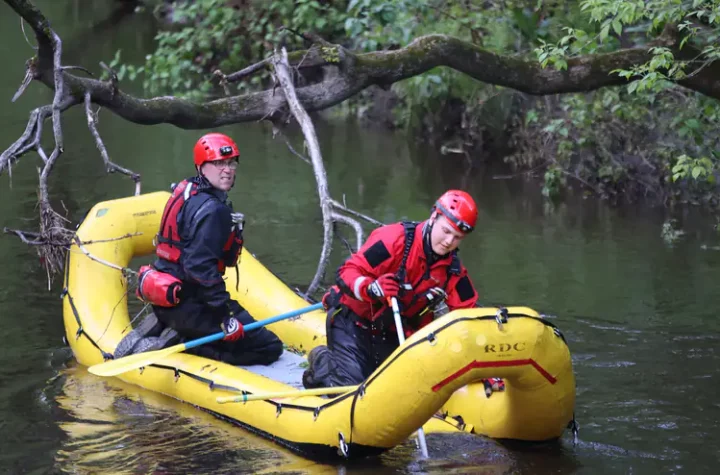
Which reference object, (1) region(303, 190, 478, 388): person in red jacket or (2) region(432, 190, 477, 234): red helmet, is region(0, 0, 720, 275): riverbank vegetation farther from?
(2) region(432, 190, 477, 234): red helmet

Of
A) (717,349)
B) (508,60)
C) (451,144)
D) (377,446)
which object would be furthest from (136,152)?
(377,446)

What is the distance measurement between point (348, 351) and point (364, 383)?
2.09 ft

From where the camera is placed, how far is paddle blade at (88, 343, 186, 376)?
6.33m

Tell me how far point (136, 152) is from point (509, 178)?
17.5 ft

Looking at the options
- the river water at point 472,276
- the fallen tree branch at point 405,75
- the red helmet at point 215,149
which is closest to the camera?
the river water at point 472,276

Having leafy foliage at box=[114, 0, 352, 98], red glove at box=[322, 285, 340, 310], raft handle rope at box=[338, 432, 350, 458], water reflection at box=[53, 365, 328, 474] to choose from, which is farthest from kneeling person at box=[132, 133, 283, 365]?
leafy foliage at box=[114, 0, 352, 98]

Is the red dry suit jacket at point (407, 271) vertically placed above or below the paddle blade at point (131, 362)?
above

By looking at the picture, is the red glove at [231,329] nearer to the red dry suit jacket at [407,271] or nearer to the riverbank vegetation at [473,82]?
the riverbank vegetation at [473,82]

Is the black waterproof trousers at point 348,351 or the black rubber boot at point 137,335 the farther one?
the black rubber boot at point 137,335

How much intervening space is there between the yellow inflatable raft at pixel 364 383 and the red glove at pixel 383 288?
46 cm

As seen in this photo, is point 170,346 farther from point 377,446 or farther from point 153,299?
point 377,446

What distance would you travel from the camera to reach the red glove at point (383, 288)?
5.38 m

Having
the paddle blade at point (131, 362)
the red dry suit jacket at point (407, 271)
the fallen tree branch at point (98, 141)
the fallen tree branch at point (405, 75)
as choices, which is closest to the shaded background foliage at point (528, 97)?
the fallen tree branch at point (405, 75)

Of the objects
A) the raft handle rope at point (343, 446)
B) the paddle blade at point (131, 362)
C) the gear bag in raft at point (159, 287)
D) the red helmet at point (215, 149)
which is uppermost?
the red helmet at point (215, 149)
